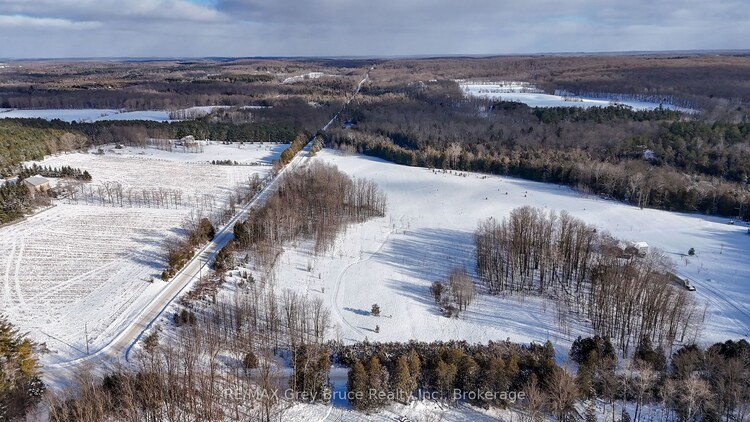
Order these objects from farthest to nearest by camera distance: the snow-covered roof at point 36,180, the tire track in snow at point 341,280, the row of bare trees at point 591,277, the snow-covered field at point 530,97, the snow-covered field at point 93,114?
the snow-covered field at point 93,114, the snow-covered field at point 530,97, the snow-covered roof at point 36,180, the tire track in snow at point 341,280, the row of bare trees at point 591,277

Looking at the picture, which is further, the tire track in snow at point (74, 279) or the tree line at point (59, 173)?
the tree line at point (59, 173)

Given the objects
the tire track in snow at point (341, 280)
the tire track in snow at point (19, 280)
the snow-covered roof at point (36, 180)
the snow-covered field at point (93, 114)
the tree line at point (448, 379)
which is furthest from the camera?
the snow-covered field at point (93, 114)

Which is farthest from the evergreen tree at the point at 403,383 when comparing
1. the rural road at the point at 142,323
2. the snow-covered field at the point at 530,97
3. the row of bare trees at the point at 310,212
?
→ the snow-covered field at the point at 530,97

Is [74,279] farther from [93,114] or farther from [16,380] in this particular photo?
[93,114]

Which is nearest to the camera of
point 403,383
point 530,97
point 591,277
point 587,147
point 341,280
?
point 403,383

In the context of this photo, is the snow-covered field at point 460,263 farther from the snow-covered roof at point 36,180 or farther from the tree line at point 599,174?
the snow-covered roof at point 36,180

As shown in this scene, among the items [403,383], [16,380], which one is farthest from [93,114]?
[403,383]
